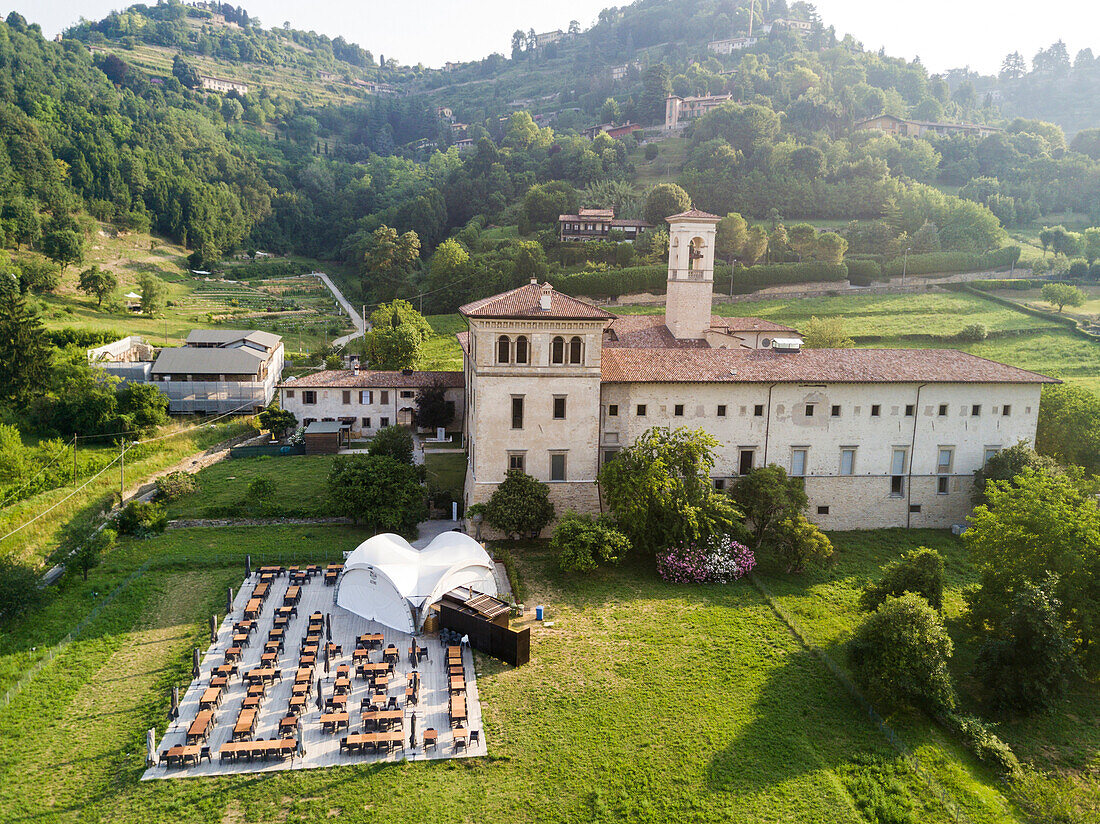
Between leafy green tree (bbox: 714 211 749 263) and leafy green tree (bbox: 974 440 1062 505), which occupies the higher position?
leafy green tree (bbox: 714 211 749 263)

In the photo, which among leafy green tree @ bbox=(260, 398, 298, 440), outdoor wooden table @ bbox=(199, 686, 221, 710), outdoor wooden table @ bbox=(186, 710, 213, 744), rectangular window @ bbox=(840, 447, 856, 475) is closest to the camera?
outdoor wooden table @ bbox=(186, 710, 213, 744)

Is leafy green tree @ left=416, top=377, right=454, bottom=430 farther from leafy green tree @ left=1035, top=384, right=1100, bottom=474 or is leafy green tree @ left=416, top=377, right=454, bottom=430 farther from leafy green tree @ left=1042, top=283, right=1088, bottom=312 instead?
leafy green tree @ left=1042, top=283, right=1088, bottom=312

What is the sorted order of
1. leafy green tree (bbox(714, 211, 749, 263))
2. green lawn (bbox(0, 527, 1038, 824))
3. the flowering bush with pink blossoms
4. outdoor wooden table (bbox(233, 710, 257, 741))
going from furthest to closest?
leafy green tree (bbox(714, 211, 749, 263)) → the flowering bush with pink blossoms → outdoor wooden table (bbox(233, 710, 257, 741)) → green lawn (bbox(0, 527, 1038, 824))

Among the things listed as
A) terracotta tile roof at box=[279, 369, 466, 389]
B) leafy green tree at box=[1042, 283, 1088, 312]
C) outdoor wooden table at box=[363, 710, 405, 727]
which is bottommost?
outdoor wooden table at box=[363, 710, 405, 727]

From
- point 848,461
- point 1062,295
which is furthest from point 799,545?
point 1062,295

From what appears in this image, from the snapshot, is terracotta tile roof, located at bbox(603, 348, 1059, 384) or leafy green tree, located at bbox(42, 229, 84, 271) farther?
leafy green tree, located at bbox(42, 229, 84, 271)

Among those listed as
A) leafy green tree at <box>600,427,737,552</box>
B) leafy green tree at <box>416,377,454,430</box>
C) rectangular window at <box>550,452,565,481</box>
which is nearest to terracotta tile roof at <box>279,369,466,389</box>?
leafy green tree at <box>416,377,454,430</box>

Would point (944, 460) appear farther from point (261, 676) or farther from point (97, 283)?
point (97, 283)
